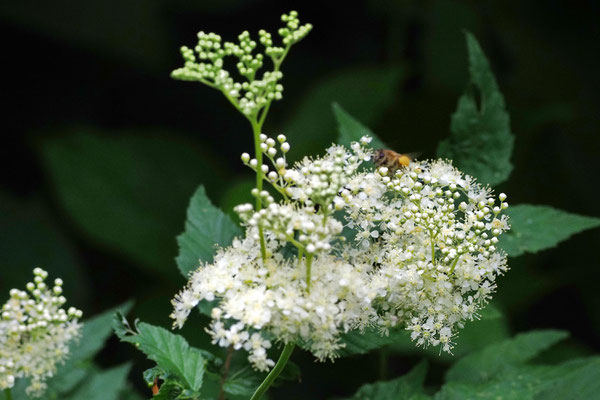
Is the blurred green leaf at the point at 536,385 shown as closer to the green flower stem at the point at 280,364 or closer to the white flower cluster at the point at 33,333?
the green flower stem at the point at 280,364

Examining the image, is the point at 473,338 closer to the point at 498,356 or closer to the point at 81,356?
the point at 498,356

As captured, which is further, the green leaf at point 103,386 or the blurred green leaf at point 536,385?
the green leaf at point 103,386

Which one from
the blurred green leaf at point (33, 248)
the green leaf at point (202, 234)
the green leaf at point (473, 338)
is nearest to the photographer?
the green leaf at point (202, 234)

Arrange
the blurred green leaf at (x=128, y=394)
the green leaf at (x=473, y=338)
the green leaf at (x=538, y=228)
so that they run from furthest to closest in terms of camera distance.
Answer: the green leaf at (x=473, y=338), the blurred green leaf at (x=128, y=394), the green leaf at (x=538, y=228)

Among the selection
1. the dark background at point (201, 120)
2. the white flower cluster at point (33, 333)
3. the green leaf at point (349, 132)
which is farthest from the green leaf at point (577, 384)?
the dark background at point (201, 120)

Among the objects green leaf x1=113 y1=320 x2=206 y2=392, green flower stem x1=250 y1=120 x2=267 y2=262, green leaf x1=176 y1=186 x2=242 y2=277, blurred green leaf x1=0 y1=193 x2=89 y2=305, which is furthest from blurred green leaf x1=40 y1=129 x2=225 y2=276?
green flower stem x1=250 y1=120 x2=267 y2=262

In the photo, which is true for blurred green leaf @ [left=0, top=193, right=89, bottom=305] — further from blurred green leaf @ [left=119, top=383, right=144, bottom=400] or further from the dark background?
blurred green leaf @ [left=119, top=383, right=144, bottom=400]
